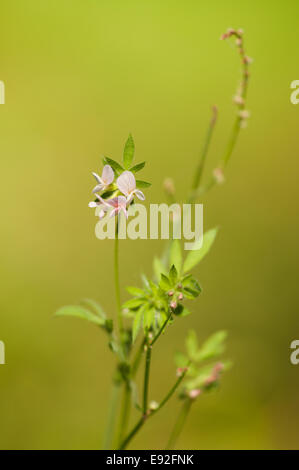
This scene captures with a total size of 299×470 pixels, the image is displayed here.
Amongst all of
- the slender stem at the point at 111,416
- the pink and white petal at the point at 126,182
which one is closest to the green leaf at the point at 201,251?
the pink and white petal at the point at 126,182

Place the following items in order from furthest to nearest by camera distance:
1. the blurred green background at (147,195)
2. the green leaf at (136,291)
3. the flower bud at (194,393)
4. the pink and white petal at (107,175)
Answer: the blurred green background at (147,195), the flower bud at (194,393), the green leaf at (136,291), the pink and white petal at (107,175)

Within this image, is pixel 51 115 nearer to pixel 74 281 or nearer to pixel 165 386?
pixel 74 281

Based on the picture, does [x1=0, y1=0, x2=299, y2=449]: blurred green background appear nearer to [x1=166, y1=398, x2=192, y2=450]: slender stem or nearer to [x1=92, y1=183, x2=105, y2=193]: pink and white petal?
[x1=166, y1=398, x2=192, y2=450]: slender stem

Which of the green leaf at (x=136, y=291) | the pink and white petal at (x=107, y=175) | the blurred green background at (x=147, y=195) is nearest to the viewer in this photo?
the pink and white petal at (x=107, y=175)

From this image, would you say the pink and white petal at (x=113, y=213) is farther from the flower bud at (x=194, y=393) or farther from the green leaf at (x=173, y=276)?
the flower bud at (x=194, y=393)

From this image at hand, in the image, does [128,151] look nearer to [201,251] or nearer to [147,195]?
[201,251]

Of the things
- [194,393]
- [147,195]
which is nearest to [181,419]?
[194,393]
